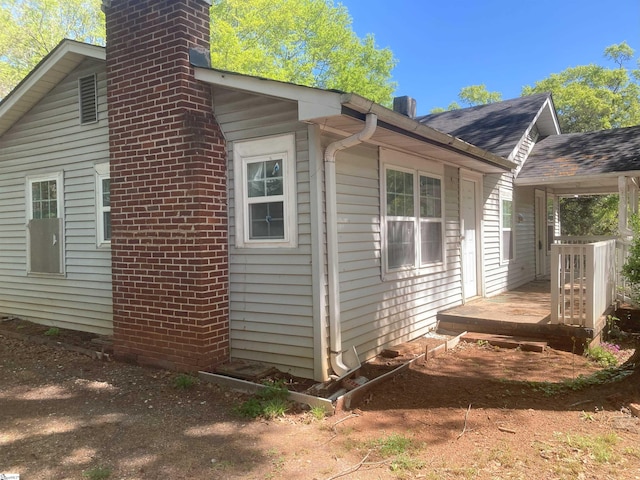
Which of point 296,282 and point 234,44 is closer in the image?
point 296,282

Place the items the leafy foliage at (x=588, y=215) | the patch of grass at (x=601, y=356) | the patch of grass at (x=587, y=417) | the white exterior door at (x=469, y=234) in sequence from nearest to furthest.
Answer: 1. the patch of grass at (x=587, y=417)
2. the patch of grass at (x=601, y=356)
3. the white exterior door at (x=469, y=234)
4. the leafy foliage at (x=588, y=215)

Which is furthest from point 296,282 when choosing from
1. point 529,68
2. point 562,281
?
point 529,68

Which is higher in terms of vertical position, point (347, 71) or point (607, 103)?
point (347, 71)

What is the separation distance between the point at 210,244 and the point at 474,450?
10.9ft

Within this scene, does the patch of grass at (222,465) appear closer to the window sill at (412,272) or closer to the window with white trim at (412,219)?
the window sill at (412,272)

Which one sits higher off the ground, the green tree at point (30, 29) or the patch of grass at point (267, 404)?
the green tree at point (30, 29)

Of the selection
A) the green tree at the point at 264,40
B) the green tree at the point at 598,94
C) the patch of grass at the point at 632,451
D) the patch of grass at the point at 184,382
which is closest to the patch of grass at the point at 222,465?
the patch of grass at the point at 184,382

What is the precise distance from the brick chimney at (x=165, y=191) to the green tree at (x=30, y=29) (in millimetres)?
22421

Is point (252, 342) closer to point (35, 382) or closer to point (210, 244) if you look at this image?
point (210, 244)

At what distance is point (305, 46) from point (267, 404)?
2986cm

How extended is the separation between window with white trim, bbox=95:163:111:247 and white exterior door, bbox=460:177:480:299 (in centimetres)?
579

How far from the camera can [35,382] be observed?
5.20 m

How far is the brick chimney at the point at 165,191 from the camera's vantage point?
512cm

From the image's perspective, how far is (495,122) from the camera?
37.8 ft
